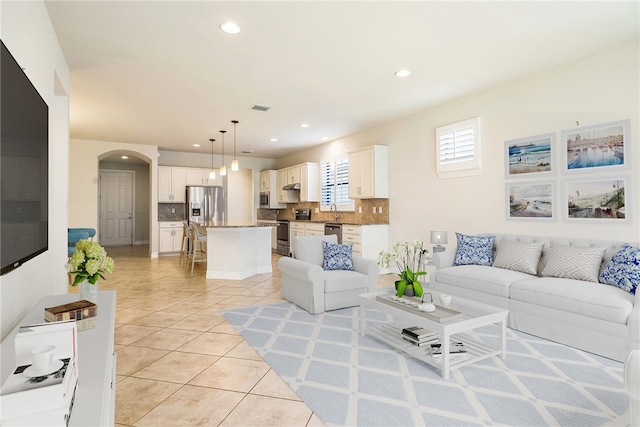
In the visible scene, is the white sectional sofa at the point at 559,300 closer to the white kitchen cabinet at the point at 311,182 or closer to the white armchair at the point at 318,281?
the white armchair at the point at 318,281

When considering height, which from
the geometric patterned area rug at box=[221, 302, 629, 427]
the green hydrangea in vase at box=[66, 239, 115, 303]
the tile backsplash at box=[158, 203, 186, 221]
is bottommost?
the geometric patterned area rug at box=[221, 302, 629, 427]

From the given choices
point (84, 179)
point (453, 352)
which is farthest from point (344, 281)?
point (84, 179)

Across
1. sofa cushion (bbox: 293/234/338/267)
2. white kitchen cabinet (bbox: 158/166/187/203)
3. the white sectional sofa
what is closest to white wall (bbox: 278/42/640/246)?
the white sectional sofa

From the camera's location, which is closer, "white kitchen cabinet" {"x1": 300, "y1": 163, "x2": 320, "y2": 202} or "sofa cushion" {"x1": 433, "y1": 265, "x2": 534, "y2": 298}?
"sofa cushion" {"x1": 433, "y1": 265, "x2": 534, "y2": 298}

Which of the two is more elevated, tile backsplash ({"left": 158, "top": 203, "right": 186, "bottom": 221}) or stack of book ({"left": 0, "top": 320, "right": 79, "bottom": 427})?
tile backsplash ({"left": 158, "top": 203, "right": 186, "bottom": 221})

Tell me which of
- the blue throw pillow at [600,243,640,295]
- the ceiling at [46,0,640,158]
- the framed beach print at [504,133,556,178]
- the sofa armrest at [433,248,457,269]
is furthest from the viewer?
the sofa armrest at [433,248,457,269]

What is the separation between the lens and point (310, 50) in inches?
A: 138

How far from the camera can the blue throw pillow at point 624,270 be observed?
295 centimetres

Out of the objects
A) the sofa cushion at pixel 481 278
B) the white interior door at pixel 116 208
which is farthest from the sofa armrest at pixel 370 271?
the white interior door at pixel 116 208

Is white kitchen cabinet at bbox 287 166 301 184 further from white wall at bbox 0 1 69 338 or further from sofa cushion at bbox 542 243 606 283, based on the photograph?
sofa cushion at bbox 542 243 606 283

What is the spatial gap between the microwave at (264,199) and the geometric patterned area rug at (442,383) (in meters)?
6.83

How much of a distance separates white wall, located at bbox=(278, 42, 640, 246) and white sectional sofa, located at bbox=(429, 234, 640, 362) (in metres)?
0.54

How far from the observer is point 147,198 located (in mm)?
11688

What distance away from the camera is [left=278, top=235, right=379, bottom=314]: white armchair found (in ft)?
12.9
